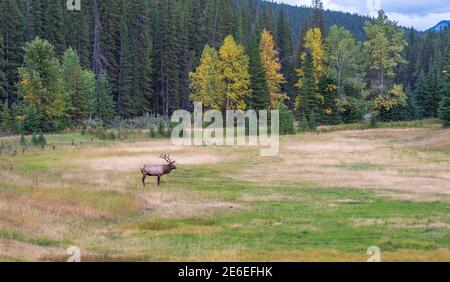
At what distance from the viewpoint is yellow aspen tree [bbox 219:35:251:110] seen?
272 ft

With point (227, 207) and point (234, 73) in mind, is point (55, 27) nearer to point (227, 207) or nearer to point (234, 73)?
point (234, 73)

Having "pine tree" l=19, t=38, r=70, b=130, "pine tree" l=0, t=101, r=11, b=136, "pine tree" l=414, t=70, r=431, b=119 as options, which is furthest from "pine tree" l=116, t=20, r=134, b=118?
"pine tree" l=414, t=70, r=431, b=119

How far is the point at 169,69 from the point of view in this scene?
9594cm

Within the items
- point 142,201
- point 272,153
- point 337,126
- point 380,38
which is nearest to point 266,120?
point 337,126

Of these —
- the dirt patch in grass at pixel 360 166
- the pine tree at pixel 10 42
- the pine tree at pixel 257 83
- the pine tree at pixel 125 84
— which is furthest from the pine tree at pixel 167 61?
the dirt patch in grass at pixel 360 166

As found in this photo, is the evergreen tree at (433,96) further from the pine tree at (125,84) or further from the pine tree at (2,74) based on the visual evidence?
the pine tree at (2,74)

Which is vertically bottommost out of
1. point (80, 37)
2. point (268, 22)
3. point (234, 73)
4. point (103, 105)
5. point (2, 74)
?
point (103, 105)

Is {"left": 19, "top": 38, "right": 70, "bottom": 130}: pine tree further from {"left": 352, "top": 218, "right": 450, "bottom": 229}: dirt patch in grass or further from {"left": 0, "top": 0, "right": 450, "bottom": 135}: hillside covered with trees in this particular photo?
{"left": 352, "top": 218, "right": 450, "bottom": 229}: dirt patch in grass

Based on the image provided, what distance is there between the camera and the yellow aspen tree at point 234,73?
82.8 m

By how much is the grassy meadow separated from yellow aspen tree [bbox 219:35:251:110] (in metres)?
36.9

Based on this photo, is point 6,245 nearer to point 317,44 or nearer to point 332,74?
point 332,74

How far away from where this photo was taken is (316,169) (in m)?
38.5

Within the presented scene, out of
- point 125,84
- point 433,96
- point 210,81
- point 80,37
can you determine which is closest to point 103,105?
point 125,84

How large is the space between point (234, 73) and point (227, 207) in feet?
192
